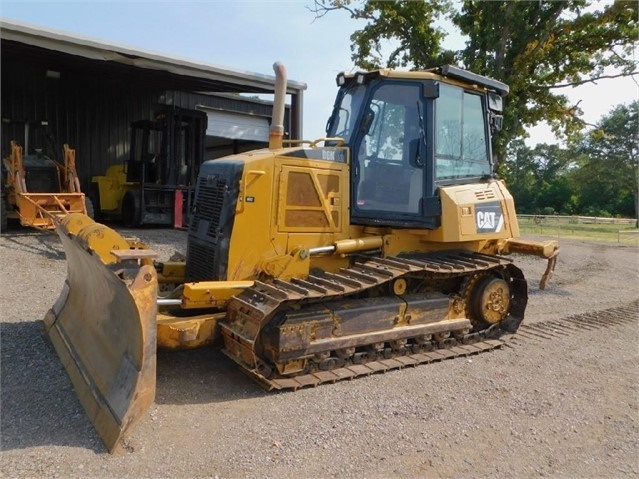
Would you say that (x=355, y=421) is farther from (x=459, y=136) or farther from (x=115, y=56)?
(x=115, y=56)

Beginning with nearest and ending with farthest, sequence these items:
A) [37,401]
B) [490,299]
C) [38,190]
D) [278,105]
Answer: [37,401], [278,105], [490,299], [38,190]

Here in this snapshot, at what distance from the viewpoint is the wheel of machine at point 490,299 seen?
5.97 meters

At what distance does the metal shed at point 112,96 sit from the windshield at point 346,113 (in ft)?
24.3

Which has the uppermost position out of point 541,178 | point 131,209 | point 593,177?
point 541,178

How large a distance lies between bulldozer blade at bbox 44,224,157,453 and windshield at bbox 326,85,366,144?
2748 mm

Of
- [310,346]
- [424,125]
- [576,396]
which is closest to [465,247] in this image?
[424,125]

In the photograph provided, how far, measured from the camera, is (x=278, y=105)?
547 centimetres

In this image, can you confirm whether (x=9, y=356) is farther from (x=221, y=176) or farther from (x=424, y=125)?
(x=424, y=125)

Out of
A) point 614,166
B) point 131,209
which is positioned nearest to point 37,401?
point 131,209

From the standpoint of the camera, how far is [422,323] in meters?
5.45

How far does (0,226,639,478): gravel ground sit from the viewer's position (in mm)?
3330

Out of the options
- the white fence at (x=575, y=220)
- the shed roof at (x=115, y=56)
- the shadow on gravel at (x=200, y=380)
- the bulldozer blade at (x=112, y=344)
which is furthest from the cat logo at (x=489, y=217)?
the white fence at (x=575, y=220)

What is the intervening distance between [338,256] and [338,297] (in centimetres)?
70

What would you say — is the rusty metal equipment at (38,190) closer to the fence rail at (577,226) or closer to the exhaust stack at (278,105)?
the exhaust stack at (278,105)
